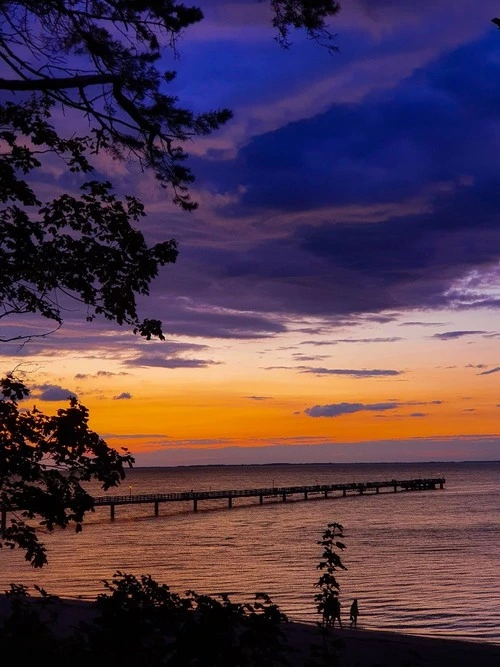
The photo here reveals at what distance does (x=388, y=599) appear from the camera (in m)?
38.7

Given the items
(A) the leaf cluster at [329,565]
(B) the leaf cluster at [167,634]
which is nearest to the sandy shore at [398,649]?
(A) the leaf cluster at [329,565]

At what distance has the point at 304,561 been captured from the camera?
181ft

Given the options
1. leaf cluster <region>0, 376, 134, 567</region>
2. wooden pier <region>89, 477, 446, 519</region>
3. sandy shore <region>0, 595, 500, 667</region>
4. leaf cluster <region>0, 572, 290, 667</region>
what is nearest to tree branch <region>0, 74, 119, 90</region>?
leaf cluster <region>0, 376, 134, 567</region>

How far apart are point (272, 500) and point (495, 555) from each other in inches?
3243

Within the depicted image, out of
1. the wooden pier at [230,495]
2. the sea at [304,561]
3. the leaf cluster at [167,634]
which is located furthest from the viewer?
the wooden pier at [230,495]

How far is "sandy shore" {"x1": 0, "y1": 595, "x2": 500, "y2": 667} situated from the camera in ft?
74.8

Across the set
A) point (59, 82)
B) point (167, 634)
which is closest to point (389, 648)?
point (167, 634)

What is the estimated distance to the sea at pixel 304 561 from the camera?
117 ft

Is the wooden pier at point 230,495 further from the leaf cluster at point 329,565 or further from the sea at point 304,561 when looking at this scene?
the leaf cluster at point 329,565

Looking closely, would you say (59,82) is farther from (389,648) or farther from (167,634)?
(389,648)

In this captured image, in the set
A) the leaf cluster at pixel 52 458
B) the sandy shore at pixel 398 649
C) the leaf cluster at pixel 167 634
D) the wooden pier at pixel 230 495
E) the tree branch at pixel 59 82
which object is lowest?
the wooden pier at pixel 230 495

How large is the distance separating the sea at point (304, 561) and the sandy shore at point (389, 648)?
7.35 feet

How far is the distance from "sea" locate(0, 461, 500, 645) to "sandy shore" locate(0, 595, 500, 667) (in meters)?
2.24

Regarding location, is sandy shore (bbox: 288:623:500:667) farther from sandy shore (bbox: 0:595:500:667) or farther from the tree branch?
the tree branch
